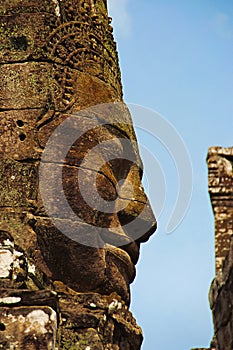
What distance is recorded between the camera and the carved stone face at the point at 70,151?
1118 cm

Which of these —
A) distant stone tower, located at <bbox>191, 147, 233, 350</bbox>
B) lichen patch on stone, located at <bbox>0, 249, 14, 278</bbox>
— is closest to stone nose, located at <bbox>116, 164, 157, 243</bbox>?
lichen patch on stone, located at <bbox>0, 249, 14, 278</bbox>

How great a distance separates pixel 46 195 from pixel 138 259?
171 cm

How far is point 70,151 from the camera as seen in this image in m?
11.6

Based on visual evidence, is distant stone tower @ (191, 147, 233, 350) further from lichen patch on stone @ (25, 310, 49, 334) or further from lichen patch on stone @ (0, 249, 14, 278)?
lichen patch on stone @ (0, 249, 14, 278)

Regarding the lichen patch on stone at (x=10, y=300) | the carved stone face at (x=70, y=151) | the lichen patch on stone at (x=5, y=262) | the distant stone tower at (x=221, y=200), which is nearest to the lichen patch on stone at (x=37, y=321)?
A: the lichen patch on stone at (x=10, y=300)

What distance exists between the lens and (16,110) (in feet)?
38.3

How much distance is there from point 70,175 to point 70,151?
12.8 inches

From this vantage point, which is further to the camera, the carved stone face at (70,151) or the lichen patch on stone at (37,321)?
the carved stone face at (70,151)

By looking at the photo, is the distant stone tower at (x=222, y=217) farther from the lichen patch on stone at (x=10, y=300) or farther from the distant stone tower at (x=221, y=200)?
the lichen patch on stone at (x=10, y=300)

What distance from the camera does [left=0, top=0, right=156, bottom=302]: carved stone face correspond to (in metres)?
11.2

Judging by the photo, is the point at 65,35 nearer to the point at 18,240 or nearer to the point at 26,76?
the point at 26,76

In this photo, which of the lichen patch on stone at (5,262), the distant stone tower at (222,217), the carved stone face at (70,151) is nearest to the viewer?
the distant stone tower at (222,217)

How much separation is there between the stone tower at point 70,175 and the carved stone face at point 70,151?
0.04ft

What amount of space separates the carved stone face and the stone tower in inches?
0.4
